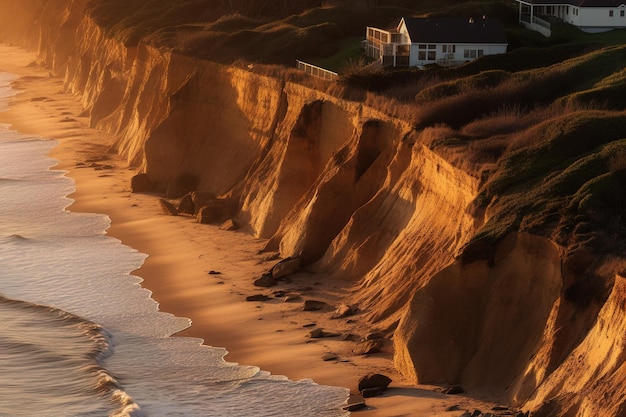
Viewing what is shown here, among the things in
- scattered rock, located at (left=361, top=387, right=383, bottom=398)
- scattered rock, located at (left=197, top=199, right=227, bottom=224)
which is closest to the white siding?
scattered rock, located at (left=197, top=199, right=227, bottom=224)

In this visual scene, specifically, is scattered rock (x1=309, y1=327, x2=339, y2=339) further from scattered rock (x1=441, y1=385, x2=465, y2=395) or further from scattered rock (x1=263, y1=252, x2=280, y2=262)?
scattered rock (x1=263, y1=252, x2=280, y2=262)

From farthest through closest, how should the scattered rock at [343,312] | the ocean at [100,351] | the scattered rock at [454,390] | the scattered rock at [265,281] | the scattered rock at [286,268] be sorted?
1. the scattered rock at [286,268]
2. the scattered rock at [265,281]
3. the scattered rock at [343,312]
4. the ocean at [100,351]
5. the scattered rock at [454,390]

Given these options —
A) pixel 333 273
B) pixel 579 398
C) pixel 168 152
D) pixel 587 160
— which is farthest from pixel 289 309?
pixel 168 152

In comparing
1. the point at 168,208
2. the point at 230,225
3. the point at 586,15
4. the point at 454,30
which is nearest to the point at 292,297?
the point at 230,225

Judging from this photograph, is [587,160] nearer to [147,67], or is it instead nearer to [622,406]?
[622,406]

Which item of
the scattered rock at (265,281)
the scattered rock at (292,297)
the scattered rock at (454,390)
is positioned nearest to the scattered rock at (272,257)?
the scattered rock at (265,281)

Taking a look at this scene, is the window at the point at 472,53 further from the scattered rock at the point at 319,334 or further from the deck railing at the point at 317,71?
the scattered rock at the point at 319,334

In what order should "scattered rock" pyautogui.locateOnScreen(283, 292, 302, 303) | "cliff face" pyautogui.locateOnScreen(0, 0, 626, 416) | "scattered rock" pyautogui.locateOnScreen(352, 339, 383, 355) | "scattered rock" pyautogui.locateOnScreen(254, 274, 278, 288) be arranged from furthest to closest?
"scattered rock" pyautogui.locateOnScreen(254, 274, 278, 288), "scattered rock" pyautogui.locateOnScreen(283, 292, 302, 303), "scattered rock" pyautogui.locateOnScreen(352, 339, 383, 355), "cliff face" pyautogui.locateOnScreen(0, 0, 626, 416)
